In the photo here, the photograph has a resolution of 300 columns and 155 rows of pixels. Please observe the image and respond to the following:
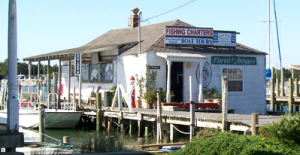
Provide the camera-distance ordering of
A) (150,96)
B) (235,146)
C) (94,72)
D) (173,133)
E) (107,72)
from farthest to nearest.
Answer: (94,72), (107,72), (150,96), (173,133), (235,146)

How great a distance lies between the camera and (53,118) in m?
25.2

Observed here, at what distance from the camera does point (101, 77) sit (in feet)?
97.8

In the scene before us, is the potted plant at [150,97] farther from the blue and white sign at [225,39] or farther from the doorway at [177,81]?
the blue and white sign at [225,39]

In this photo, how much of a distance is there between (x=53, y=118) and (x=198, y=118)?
11.0 m

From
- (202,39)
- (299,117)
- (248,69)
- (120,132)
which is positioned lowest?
(120,132)

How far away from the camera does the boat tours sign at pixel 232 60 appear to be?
25.7m

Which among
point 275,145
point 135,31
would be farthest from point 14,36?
point 135,31

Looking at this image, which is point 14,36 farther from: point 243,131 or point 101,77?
point 101,77

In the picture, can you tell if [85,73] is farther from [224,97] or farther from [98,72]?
[224,97]

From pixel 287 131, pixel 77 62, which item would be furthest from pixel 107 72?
pixel 287 131

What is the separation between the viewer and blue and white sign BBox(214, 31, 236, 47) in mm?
26312

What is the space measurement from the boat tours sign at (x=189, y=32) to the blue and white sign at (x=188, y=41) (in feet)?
0.77

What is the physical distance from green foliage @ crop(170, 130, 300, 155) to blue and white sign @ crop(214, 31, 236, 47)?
1585 cm

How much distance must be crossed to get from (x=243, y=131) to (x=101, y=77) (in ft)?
53.6
